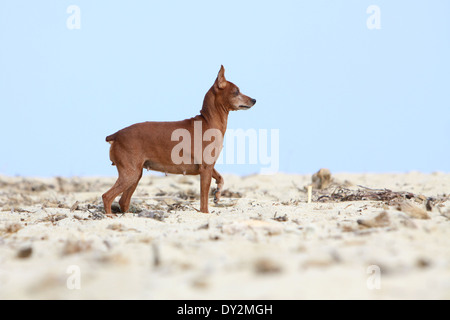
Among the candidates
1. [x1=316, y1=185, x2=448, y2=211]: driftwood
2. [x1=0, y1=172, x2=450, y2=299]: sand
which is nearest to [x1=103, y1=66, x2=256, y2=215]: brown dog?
[x1=0, y1=172, x2=450, y2=299]: sand

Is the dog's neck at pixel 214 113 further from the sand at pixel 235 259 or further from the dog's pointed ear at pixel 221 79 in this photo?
the sand at pixel 235 259

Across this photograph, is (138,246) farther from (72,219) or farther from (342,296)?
(72,219)

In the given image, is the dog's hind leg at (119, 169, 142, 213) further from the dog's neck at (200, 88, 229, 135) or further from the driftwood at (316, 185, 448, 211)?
the driftwood at (316, 185, 448, 211)

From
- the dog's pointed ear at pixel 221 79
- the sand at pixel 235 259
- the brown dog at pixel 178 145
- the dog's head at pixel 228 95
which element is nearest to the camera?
the sand at pixel 235 259

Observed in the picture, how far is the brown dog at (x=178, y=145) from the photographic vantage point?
7.94 m

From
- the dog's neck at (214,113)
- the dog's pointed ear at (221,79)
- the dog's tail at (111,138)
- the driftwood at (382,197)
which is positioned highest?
the dog's pointed ear at (221,79)

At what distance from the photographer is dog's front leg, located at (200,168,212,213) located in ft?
25.8

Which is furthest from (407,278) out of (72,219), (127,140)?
(127,140)

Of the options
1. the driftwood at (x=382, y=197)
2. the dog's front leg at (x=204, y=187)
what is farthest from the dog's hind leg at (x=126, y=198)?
the driftwood at (x=382, y=197)

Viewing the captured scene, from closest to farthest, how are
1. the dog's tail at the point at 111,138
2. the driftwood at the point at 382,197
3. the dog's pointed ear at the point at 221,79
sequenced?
the driftwood at the point at 382,197
the dog's tail at the point at 111,138
the dog's pointed ear at the point at 221,79

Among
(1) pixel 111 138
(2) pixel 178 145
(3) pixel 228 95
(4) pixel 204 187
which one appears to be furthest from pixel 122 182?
(3) pixel 228 95

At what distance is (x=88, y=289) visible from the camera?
3156 millimetres

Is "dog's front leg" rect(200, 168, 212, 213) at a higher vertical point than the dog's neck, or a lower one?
lower

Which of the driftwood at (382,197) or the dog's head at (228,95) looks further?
the dog's head at (228,95)
